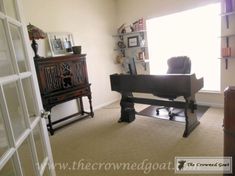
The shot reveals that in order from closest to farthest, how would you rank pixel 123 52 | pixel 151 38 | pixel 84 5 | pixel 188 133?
pixel 188 133 → pixel 84 5 → pixel 151 38 → pixel 123 52

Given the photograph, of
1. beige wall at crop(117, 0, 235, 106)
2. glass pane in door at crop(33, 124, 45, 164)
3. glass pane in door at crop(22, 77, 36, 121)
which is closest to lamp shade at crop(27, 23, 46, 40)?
glass pane in door at crop(22, 77, 36, 121)

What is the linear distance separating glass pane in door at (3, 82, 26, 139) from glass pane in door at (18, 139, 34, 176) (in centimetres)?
8

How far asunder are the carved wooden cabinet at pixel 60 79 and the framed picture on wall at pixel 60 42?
0.35 meters

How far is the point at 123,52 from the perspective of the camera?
16.8 ft

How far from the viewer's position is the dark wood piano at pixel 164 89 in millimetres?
2741

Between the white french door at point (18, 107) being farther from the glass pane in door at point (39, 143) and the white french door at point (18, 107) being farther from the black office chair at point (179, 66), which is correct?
the black office chair at point (179, 66)

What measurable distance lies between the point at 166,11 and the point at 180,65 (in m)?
1.35

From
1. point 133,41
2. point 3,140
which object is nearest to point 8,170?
point 3,140

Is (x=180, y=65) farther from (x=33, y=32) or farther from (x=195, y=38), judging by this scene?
(x=33, y=32)

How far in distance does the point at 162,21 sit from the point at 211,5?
108 cm

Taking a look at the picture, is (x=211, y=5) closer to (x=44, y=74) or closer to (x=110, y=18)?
(x=110, y=18)

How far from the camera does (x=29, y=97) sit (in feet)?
4.32

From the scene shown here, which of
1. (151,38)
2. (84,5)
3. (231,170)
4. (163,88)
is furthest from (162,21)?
(231,170)

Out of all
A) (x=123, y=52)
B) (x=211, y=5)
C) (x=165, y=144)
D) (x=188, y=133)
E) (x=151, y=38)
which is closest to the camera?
(x=165, y=144)
